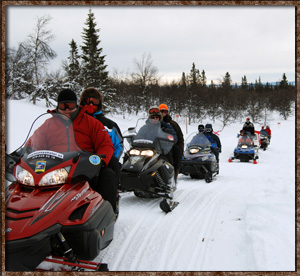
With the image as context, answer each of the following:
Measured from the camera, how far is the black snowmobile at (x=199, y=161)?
24.3 feet

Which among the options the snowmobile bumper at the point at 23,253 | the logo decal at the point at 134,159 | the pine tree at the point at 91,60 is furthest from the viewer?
the pine tree at the point at 91,60

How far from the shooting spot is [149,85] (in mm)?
35750

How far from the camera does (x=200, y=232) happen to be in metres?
3.53

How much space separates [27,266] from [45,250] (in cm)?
14

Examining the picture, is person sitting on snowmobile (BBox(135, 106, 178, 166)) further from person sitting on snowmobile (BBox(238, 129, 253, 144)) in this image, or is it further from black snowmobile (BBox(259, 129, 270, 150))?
black snowmobile (BBox(259, 129, 270, 150))

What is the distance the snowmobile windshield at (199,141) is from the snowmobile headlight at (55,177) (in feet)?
19.9

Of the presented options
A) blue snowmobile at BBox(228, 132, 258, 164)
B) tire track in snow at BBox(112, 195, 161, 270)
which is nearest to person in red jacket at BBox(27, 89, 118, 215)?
tire track in snow at BBox(112, 195, 161, 270)

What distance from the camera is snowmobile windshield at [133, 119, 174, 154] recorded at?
4852 mm

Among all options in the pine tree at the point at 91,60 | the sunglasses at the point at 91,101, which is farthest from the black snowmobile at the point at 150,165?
the pine tree at the point at 91,60

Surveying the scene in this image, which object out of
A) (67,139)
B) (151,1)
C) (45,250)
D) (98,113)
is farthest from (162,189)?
(151,1)

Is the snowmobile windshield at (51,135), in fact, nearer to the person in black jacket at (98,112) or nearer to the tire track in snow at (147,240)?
the person in black jacket at (98,112)

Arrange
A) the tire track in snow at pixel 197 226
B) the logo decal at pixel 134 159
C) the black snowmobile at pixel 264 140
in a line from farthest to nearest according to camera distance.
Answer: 1. the black snowmobile at pixel 264 140
2. the logo decal at pixel 134 159
3. the tire track in snow at pixel 197 226

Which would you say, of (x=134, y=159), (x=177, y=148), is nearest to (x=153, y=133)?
(x=134, y=159)

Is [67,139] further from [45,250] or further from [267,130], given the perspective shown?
[267,130]
